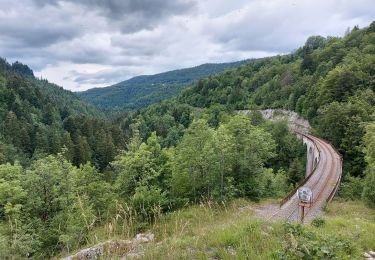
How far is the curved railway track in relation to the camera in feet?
69.0

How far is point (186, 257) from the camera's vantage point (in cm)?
613

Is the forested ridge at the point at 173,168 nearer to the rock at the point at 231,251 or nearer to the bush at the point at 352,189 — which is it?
the bush at the point at 352,189

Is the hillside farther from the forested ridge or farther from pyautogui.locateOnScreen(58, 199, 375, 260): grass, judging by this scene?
pyautogui.locateOnScreen(58, 199, 375, 260): grass

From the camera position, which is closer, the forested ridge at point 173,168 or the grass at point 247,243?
the grass at point 247,243

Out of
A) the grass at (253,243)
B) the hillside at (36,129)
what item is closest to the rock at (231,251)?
the grass at (253,243)

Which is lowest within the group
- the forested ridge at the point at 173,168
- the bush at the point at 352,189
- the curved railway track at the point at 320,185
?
the bush at the point at 352,189

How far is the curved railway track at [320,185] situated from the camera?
21025 mm

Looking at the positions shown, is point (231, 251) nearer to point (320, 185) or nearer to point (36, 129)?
point (320, 185)

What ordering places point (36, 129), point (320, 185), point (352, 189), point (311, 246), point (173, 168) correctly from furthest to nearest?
point (36, 129) < point (352, 189) < point (320, 185) < point (173, 168) < point (311, 246)

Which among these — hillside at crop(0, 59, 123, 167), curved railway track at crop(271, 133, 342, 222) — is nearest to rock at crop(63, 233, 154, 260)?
curved railway track at crop(271, 133, 342, 222)

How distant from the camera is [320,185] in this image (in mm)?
31031

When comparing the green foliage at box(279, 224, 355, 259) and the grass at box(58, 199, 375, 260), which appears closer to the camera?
the green foliage at box(279, 224, 355, 259)

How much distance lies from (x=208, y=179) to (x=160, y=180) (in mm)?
3122

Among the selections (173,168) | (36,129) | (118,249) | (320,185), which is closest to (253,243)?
(118,249)
